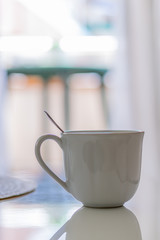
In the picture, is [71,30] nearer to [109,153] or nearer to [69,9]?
[69,9]

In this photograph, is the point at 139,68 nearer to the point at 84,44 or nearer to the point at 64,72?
the point at 84,44

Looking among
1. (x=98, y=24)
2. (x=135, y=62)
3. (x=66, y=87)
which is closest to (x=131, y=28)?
(x=135, y=62)

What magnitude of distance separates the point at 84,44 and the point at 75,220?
2.93m

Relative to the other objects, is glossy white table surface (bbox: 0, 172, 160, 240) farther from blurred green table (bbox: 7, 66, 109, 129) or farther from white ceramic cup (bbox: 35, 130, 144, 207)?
blurred green table (bbox: 7, 66, 109, 129)

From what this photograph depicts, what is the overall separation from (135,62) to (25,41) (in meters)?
1.37

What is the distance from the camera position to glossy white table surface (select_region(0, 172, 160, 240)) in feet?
1.43

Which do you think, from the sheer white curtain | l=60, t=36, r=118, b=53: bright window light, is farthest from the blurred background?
the sheer white curtain

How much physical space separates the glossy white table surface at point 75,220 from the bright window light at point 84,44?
8.89 feet

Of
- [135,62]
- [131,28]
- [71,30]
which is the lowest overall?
[135,62]

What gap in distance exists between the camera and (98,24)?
10.6 feet

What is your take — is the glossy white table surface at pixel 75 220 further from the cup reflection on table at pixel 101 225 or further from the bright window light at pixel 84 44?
the bright window light at pixel 84 44

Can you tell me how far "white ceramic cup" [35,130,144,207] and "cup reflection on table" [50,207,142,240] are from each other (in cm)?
2

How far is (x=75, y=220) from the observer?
0.50 meters

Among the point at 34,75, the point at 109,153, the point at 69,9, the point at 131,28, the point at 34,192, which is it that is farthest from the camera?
the point at 34,75
